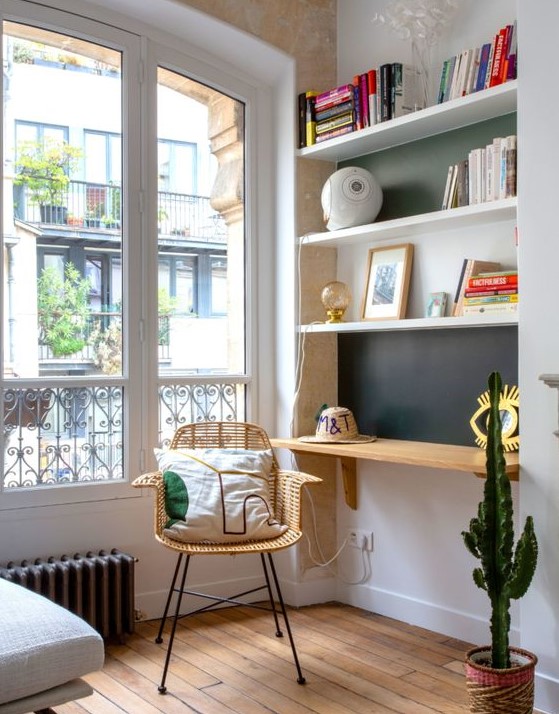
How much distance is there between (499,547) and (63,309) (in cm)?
194

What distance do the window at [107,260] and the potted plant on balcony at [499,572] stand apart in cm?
157

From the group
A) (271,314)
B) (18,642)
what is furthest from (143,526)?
(18,642)

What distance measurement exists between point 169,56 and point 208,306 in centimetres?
112

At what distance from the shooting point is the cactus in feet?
8.10

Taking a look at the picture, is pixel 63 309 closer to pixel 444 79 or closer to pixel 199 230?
pixel 199 230

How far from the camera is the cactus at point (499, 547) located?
2.47 metres

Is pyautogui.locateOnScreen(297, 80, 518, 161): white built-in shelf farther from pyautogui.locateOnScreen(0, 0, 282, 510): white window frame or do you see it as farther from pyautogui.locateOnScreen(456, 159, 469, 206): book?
pyautogui.locateOnScreen(0, 0, 282, 510): white window frame

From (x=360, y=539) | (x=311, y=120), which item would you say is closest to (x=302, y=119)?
(x=311, y=120)

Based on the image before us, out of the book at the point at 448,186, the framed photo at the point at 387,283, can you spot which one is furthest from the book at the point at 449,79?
the framed photo at the point at 387,283

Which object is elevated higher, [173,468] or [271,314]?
[271,314]

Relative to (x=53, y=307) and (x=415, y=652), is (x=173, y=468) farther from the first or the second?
(x=415, y=652)

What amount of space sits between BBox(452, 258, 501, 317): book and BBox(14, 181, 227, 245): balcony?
3.93 ft

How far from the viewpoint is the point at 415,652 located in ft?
10.2

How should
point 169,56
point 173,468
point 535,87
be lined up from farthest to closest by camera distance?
point 169,56
point 173,468
point 535,87
